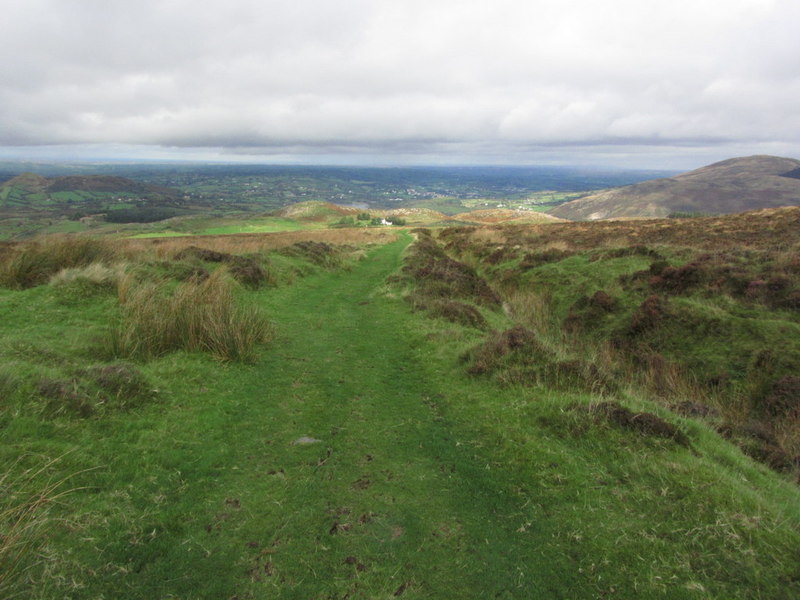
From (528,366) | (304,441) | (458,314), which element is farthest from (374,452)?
(458,314)

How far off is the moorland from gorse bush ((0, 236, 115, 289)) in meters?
0.12

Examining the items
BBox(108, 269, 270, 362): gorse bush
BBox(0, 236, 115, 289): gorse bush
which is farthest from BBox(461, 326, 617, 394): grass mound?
BBox(0, 236, 115, 289): gorse bush

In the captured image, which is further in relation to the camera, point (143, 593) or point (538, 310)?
point (538, 310)

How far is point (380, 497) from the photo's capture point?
211 inches

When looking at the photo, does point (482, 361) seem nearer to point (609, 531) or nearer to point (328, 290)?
point (609, 531)

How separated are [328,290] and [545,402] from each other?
13.2 metres

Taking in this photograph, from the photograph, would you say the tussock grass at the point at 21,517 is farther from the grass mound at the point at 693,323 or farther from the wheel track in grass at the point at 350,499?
the grass mound at the point at 693,323

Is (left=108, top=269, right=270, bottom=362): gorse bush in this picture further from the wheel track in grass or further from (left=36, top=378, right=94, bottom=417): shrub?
(left=36, top=378, right=94, bottom=417): shrub

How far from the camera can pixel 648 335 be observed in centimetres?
1386

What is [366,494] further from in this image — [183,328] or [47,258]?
[47,258]

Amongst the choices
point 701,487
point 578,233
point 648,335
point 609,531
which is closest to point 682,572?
point 609,531

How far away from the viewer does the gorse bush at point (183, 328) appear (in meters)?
8.66

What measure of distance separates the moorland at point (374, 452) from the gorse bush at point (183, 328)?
0.05 metres

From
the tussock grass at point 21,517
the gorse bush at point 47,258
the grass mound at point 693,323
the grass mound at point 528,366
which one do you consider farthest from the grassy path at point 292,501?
the gorse bush at point 47,258
